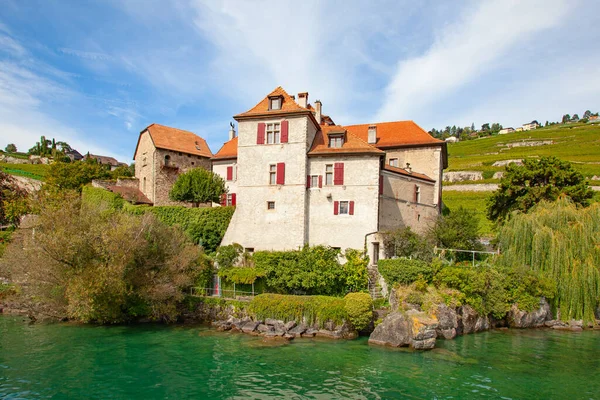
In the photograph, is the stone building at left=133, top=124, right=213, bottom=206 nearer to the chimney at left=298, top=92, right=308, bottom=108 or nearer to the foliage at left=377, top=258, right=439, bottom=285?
the chimney at left=298, top=92, right=308, bottom=108

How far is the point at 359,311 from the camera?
21.1 meters

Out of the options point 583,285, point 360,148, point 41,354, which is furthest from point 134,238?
point 583,285

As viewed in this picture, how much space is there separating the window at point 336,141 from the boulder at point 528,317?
51.1 ft

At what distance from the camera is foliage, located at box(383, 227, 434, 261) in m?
24.9

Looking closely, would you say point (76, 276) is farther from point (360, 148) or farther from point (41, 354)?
point (360, 148)

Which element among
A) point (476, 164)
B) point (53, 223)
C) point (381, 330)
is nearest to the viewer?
point (381, 330)

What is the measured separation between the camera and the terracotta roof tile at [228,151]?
3500 centimetres

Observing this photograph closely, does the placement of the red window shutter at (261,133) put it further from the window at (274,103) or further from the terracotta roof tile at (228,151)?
the terracotta roof tile at (228,151)

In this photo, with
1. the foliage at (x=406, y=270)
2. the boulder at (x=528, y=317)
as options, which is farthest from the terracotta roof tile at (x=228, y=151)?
the boulder at (x=528, y=317)

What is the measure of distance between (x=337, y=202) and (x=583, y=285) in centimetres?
1585

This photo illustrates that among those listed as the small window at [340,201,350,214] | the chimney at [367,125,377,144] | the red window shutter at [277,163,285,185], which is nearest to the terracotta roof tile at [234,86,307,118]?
the red window shutter at [277,163,285,185]

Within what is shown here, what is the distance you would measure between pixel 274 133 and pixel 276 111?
1616 mm

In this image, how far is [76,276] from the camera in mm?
20891

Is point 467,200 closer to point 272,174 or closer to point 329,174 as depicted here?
point 329,174
